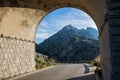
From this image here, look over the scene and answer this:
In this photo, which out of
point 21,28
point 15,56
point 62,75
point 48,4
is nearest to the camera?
point 62,75

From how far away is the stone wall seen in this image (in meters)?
16.2

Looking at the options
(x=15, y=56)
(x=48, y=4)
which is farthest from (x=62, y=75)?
(x=48, y=4)

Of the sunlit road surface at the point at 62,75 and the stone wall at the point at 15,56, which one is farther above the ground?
the stone wall at the point at 15,56

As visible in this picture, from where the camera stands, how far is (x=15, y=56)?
18578mm

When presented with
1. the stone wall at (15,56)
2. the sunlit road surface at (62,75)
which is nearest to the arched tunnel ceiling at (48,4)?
the stone wall at (15,56)

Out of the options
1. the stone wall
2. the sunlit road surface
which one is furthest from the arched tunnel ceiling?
the sunlit road surface

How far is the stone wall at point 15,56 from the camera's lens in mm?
16188

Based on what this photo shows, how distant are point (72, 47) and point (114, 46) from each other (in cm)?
7985

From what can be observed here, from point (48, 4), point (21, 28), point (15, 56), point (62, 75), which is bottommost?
point (62, 75)

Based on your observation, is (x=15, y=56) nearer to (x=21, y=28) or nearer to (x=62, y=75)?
(x=21, y=28)

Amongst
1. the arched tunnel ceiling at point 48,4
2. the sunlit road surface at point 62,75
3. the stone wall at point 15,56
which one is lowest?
the sunlit road surface at point 62,75

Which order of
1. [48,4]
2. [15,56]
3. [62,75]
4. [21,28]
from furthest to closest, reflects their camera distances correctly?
[48,4] < [21,28] < [15,56] < [62,75]

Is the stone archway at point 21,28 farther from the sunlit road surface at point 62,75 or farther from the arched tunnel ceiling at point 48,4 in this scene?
the sunlit road surface at point 62,75

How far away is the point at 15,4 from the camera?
60.8ft
